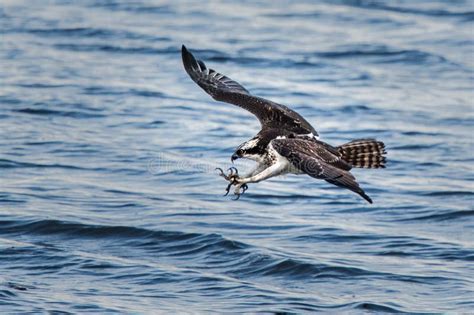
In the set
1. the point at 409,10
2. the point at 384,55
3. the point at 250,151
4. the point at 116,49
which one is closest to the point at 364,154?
the point at 250,151

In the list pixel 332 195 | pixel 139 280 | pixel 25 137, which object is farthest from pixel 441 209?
pixel 25 137

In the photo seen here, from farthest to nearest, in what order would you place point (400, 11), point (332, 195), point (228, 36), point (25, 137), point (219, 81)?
point (400, 11), point (228, 36), point (25, 137), point (332, 195), point (219, 81)

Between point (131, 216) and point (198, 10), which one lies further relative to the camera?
point (198, 10)

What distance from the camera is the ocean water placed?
32.8ft

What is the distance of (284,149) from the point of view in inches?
355

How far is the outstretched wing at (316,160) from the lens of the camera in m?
8.34

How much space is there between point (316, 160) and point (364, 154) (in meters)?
1.10

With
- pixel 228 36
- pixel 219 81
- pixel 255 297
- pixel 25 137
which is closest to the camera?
pixel 255 297

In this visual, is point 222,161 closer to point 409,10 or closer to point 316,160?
point 316,160

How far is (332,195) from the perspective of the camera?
12766mm

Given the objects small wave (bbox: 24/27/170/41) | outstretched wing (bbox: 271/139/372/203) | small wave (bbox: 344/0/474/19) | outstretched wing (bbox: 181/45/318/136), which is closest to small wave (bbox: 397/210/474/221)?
outstretched wing (bbox: 181/45/318/136)

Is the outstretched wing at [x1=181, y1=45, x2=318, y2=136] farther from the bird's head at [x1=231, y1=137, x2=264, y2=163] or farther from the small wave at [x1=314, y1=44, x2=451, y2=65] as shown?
the small wave at [x1=314, y1=44, x2=451, y2=65]

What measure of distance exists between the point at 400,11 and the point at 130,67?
506 cm

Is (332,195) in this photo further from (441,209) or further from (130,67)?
(130,67)
